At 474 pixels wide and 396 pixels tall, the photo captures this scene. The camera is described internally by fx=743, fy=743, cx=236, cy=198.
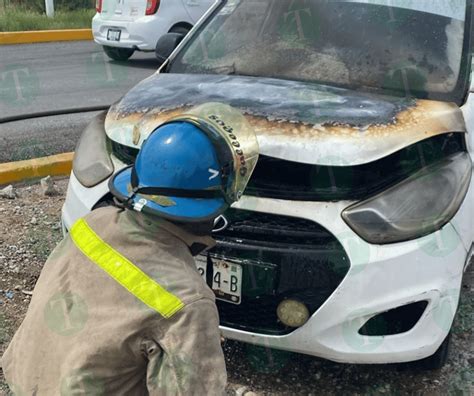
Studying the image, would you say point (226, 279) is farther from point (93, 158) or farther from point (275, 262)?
point (93, 158)

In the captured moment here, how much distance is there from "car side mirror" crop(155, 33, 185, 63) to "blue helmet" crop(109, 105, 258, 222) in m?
2.80

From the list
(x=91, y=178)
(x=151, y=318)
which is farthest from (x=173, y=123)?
(x=91, y=178)

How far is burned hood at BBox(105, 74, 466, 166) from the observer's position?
2.83 meters

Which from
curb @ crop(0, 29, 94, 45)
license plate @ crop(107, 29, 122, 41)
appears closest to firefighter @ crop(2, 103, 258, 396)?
license plate @ crop(107, 29, 122, 41)

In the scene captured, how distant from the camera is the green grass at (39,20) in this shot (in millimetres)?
13688

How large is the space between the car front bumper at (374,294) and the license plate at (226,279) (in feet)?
0.49

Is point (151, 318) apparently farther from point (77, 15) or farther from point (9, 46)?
point (77, 15)

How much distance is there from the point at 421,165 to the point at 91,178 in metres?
1.43

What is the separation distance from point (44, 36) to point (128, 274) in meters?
12.6

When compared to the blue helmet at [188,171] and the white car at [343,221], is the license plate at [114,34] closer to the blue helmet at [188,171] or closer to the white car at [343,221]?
the white car at [343,221]

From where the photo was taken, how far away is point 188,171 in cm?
154

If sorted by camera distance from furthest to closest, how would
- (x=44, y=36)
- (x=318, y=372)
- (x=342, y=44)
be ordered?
(x=44, y=36) → (x=342, y=44) → (x=318, y=372)

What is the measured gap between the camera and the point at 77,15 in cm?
1507

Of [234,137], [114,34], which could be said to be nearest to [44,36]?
[114,34]
